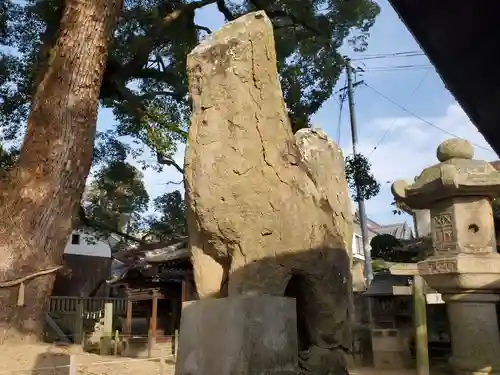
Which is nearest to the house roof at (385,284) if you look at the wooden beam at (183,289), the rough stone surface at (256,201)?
the rough stone surface at (256,201)

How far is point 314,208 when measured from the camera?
4480 mm

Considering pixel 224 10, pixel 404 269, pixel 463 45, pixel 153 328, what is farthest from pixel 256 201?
pixel 153 328

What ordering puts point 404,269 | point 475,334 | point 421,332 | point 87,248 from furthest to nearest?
point 87,248, point 404,269, point 421,332, point 475,334

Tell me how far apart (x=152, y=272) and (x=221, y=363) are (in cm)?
1045

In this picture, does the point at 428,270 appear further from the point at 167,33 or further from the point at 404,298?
the point at 167,33

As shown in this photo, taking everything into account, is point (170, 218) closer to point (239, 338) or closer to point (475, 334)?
point (475, 334)

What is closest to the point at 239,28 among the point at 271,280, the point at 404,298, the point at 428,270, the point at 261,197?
the point at 261,197

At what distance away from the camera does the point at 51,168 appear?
24.3ft

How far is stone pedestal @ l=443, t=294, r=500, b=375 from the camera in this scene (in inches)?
241

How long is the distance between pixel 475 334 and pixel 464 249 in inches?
41.4

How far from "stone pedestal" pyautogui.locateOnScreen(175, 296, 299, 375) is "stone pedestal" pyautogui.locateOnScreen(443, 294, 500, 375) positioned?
3.34 meters

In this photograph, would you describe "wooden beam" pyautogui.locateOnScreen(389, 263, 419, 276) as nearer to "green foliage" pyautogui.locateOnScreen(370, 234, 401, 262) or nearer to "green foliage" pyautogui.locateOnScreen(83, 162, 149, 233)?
"green foliage" pyautogui.locateOnScreen(370, 234, 401, 262)

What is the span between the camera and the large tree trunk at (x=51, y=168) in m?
6.93

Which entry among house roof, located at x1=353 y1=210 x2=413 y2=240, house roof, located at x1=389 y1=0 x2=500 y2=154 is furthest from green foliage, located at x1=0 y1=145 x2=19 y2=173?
house roof, located at x1=353 y1=210 x2=413 y2=240
